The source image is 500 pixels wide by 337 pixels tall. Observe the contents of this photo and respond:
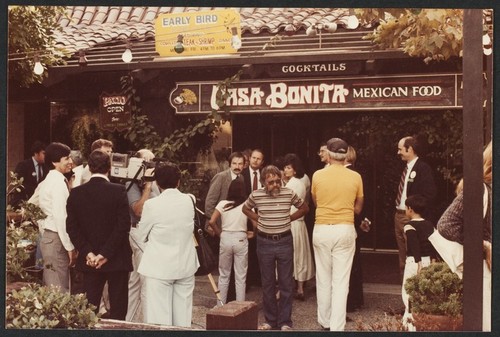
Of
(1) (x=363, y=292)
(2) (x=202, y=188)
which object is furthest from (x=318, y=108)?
(1) (x=363, y=292)

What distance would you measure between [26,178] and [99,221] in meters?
1.35

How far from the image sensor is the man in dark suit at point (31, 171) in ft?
27.1

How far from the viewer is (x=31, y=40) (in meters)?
8.29

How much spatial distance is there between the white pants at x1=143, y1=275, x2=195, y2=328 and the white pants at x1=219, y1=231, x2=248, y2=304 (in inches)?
31.9

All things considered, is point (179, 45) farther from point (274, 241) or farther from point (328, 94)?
point (274, 241)

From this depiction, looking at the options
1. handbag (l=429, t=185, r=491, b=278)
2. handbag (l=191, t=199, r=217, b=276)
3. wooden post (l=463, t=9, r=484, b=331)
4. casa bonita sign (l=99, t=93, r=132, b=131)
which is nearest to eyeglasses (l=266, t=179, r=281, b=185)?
handbag (l=191, t=199, r=217, b=276)

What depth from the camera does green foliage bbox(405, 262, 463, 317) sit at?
7.16m

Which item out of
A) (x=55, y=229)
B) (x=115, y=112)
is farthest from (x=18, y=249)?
(x=115, y=112)

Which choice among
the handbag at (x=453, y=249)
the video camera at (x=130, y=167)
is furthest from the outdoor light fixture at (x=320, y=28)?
the handbag at (x=453, y=249)

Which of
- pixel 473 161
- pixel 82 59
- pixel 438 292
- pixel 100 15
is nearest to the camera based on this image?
pixel 473 161

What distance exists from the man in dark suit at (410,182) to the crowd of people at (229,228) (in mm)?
12

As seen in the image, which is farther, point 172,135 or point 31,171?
point 172,135

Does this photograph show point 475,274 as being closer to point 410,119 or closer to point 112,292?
point 410,119

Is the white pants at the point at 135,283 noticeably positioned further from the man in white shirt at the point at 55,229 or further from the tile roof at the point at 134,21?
the tile roof at the point at 134,21
